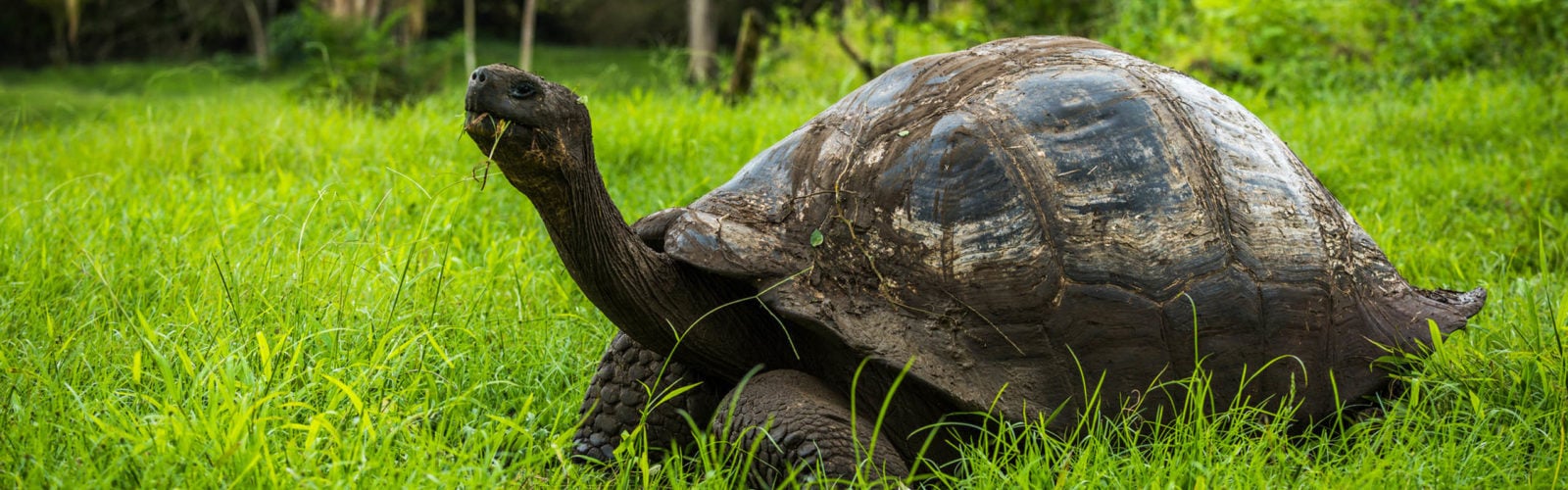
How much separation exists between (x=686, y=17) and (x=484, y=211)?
21641 millimetres

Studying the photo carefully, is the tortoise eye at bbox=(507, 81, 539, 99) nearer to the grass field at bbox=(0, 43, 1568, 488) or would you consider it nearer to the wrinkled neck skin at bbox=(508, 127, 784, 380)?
the wrinkled neck skin at bbox=(508, 127, 784, 380)

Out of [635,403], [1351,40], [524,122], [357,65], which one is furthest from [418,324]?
[1351,40]

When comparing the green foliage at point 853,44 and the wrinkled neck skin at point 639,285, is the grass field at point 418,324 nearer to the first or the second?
the wrinkled neck skin at point 639,285

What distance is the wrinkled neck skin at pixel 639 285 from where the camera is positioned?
223 cm

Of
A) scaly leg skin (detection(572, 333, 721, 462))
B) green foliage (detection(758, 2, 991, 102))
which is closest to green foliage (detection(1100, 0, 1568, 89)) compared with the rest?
green foliage (detection(758, 2, 991, 102))

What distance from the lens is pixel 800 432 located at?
90.7 inches

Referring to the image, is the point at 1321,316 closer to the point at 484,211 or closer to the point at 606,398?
the point at 606,398

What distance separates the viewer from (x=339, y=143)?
544 cm

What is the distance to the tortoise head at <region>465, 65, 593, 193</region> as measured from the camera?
200 centimetres

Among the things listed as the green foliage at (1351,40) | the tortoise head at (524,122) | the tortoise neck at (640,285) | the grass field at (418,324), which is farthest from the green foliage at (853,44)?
the tortoise head at (524,122)

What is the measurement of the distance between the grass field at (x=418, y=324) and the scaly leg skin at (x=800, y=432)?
10 cm

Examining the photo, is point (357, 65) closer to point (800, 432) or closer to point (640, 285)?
point (640, 285)

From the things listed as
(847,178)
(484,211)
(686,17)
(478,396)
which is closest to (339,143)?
(484,211)

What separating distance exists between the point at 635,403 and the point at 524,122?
0.94 metres
